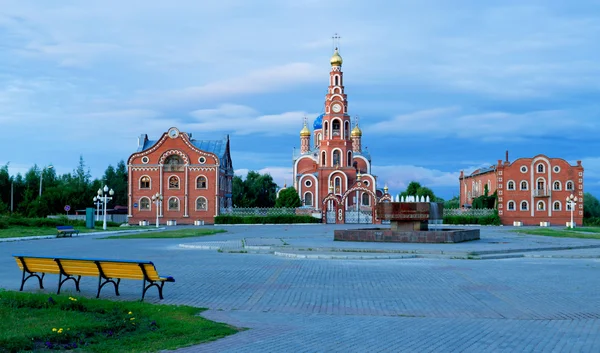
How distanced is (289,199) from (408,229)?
4574cm

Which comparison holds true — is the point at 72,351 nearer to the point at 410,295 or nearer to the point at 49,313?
the point at 49,313

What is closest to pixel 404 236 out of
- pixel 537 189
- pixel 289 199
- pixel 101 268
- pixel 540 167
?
pixel 101 268

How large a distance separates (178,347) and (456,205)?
97.2 meters

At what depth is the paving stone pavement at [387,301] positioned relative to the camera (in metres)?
7.83

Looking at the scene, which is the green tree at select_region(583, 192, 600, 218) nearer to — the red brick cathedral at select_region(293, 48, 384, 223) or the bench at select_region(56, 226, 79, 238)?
the red brick cathedral at select_region(293, 48, 384, 223)

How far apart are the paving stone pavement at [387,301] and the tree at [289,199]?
184ft

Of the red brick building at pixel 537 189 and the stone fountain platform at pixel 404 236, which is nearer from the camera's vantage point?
the stone fountain platform at pixel 404 236

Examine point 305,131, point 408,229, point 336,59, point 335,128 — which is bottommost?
point 408,229

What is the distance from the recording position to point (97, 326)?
8242 mm

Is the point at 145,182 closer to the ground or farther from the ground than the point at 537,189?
farther from the ground

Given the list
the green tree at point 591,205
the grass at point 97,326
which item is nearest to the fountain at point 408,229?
the grass at point 97,326

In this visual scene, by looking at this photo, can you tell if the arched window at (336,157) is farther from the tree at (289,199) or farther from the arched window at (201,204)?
the arched window at (201,204)

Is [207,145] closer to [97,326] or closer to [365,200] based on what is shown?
[365,200]

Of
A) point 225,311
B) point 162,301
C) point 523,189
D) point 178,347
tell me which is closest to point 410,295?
point 225,311
